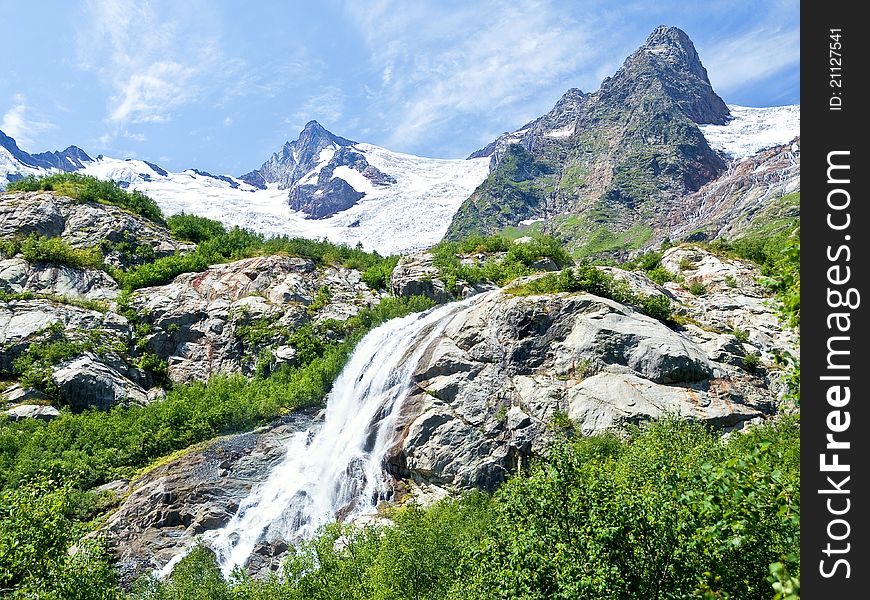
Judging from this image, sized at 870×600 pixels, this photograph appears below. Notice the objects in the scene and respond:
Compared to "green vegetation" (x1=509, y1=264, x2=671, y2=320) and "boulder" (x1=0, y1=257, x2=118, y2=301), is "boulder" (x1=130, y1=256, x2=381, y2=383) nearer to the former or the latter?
"boulder" (x1=0, y1=257, x2=118, y2=301)

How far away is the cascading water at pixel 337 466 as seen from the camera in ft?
111

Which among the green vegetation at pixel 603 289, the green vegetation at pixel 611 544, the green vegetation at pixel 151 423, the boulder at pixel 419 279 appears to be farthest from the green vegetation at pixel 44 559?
the boulder at pixel 419 279

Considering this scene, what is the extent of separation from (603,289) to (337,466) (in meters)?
25.0

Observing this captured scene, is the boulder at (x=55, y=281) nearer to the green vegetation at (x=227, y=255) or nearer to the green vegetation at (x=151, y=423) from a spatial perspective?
the green vegetation at (x=227, y=255)

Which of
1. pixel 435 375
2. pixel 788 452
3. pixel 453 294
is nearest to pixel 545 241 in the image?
pixel 453 294

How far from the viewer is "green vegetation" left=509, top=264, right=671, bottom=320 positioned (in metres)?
44.4

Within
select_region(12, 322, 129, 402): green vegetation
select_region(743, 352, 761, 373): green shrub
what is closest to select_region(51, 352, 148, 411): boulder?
select_region(12, 322, 129, 402): green vegetation

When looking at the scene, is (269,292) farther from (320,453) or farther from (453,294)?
(320,453)

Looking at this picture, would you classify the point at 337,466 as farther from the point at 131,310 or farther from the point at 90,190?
the point at 90,190

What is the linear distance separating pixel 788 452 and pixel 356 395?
106 feet

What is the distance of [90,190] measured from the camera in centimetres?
8019

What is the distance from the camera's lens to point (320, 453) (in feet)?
133

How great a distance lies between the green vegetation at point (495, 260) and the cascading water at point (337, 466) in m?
15.1

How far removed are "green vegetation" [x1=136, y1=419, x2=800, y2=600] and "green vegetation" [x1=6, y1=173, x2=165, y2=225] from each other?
76042 millimetres
